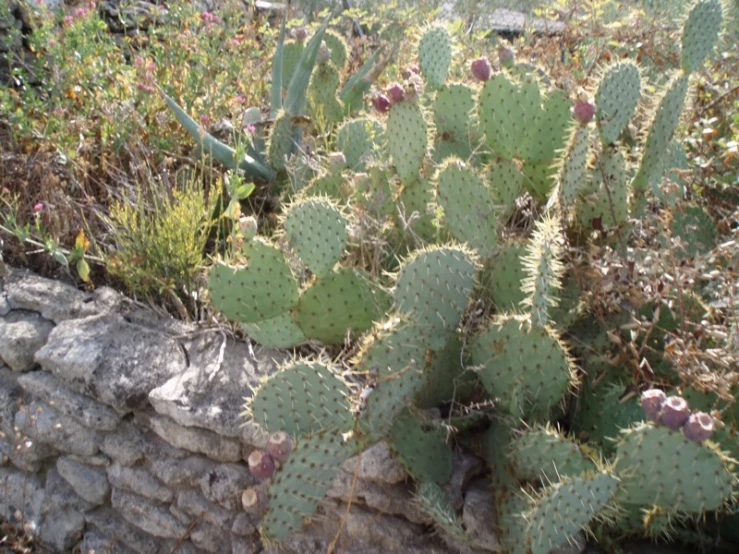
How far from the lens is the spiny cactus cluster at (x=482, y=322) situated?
1.85 m

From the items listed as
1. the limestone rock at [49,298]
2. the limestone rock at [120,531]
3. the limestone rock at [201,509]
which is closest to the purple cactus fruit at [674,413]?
the limestone rock at [201,509]

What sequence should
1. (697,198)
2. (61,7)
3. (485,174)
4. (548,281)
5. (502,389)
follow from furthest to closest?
(61,7) < (697,198) < (485,174) < (502,389) < (548,281)

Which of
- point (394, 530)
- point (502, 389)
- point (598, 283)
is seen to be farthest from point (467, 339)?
point (394, 530)

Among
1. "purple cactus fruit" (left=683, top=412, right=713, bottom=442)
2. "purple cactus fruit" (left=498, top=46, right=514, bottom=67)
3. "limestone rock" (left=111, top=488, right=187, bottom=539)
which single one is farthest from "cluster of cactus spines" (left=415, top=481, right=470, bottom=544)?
"purple cactus fruit" (left=498, top=46, right=514, bottom=67)

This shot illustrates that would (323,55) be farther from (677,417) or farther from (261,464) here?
(677,417)

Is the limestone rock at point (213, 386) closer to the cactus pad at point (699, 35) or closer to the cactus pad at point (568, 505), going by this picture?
the cactus pad at point (568, 505)

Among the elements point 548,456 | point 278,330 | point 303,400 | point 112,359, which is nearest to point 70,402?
point 112,359

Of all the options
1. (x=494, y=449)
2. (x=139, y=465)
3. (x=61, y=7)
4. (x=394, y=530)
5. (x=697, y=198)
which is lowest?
(x=139, y=465)

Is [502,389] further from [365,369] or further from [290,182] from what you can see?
[290,182]

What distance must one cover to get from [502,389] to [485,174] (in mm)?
955

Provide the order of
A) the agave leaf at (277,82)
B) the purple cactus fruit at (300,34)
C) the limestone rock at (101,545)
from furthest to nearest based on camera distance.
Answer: the purple cactus fruit at (300,34)
the agave leaf at (277,82)
the limestone rock at (101,545)

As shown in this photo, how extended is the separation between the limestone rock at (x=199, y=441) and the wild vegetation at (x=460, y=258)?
18 cm

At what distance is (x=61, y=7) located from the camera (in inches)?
167

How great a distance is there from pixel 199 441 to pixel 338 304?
69 cm
